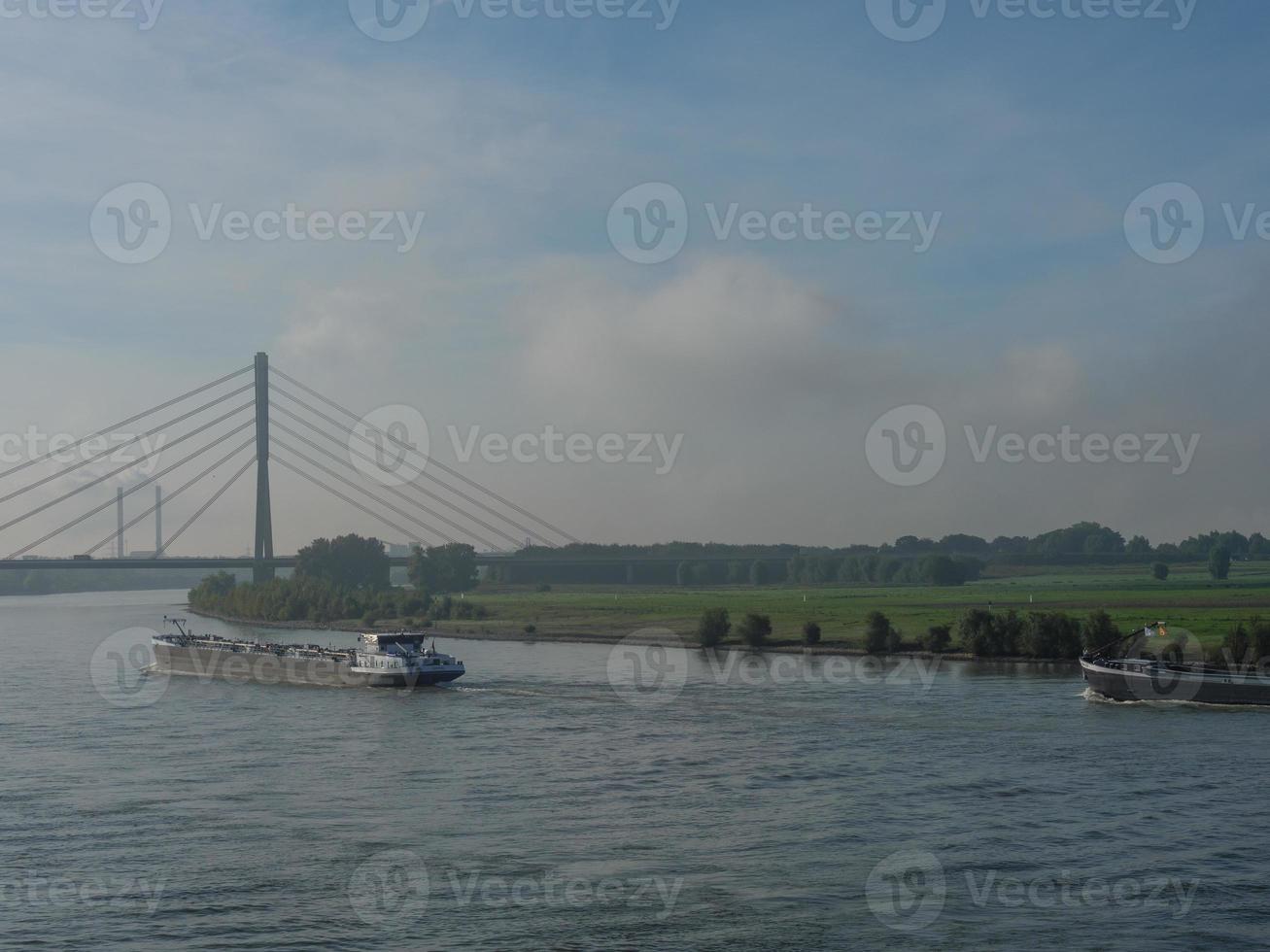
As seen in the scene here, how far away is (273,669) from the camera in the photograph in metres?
73.4

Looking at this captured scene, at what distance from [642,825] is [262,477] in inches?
3884

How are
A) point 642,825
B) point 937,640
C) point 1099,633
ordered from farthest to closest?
1. point 937,640
2. point 1099,633
3. point 642,825

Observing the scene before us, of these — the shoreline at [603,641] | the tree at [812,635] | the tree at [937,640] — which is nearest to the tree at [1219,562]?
the tree at [937,640]

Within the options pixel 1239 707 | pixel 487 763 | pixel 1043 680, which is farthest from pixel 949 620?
pixel 487 763

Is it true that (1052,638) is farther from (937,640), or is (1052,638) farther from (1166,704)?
(1166,704)

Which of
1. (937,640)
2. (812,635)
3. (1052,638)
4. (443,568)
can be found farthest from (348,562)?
(1052,638)

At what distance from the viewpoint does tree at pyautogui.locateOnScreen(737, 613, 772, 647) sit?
86.6 meters

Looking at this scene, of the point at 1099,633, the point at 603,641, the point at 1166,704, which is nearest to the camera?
the point at 1166,704

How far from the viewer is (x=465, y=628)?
10988 cm

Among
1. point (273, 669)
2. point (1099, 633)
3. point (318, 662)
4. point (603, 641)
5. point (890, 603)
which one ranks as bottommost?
point (273, 669)

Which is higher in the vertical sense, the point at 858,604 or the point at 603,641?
the point at 858,604

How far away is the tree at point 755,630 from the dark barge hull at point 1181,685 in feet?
107

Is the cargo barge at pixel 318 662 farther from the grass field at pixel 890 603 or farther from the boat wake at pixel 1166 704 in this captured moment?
the boat wake at pixel 1166 704

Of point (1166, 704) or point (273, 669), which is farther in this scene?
point (273, 669)
